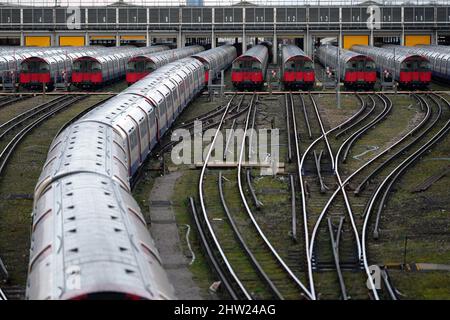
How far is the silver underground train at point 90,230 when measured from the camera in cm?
934

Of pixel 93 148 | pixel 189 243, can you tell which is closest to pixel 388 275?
pixel 189 243

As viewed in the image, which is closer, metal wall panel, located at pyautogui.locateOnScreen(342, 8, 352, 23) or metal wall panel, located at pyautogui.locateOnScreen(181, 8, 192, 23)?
metal wall panel, located at pyautogui.locateOnScreen(342, 8, 352, 23)

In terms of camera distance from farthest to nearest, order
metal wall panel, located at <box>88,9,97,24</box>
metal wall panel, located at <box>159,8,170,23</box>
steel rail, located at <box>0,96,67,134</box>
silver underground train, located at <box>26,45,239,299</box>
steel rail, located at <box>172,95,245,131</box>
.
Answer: metal wall panel, located at <box>88,9,97,24</box> → metal wall panel, located at <box>159,8,170,23</box> → steel rail, located at <box>172,95,245,131</box> → steel rail, located at <box>0,96,67,134</box> → silver underground train, located at <box>26,45,239,299</box>

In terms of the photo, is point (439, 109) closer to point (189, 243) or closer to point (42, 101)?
point (42, 101)

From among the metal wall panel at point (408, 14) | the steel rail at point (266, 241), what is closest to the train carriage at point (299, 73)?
the steel rail at point (266, 241)

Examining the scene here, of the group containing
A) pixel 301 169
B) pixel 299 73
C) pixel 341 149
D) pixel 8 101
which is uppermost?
pixel 299 73

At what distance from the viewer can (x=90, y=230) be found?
10.8 metres

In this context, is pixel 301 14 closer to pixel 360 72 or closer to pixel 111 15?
pixel 111 15

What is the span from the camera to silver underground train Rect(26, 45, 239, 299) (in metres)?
9.34

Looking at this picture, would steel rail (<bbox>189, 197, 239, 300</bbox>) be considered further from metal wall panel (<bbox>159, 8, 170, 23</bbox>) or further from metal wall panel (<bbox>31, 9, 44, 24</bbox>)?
metal wall panel (<bbox>31, 9, 44, 24</bbox>)

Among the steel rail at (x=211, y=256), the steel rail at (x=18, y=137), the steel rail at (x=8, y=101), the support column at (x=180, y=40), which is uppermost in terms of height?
the support column at (x=180, y=40)

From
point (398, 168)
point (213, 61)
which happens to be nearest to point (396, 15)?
point (213, 61)

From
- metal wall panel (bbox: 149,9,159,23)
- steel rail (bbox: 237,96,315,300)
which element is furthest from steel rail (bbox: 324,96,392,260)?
metal wall panel (bbox: 149,9,159,23)

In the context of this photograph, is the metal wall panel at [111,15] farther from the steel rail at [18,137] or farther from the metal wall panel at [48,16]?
the steel rail at [18,137]
